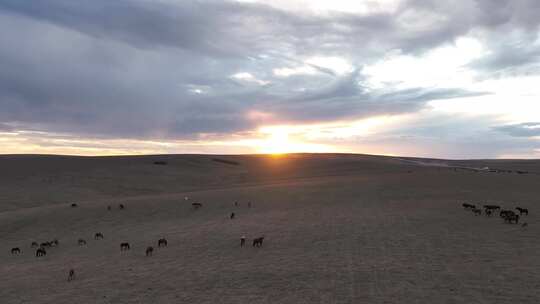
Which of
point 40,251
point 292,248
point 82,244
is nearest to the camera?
point 292,248

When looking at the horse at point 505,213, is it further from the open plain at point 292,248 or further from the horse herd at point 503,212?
the open plain at point 292,248

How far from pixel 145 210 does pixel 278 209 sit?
13037 millimetres

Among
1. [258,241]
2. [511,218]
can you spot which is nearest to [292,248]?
[258,241]

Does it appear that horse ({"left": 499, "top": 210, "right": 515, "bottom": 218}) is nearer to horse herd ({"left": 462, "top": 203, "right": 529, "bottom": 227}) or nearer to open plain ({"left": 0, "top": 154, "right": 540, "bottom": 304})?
horse herd ({"left": 462, "top": 203, "right": 529, "bottom": 227})

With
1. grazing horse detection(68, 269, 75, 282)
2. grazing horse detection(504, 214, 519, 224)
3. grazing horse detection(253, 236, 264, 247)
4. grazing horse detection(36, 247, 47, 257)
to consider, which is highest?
grazing horse detection(504, 214, 519, 224)

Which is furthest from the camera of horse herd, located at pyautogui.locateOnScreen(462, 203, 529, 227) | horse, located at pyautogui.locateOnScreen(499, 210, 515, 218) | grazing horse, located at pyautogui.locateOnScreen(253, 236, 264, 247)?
horse, located at pyautogui.locateOnScreen(499, 210, 515, 218)

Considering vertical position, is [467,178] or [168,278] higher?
[467,178]

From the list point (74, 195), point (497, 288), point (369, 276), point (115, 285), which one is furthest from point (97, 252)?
point (74, 195)

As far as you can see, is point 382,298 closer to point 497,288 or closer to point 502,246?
point 497,288

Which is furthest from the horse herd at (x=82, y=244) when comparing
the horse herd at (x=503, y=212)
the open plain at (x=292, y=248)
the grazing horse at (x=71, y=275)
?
the horse herd at (x=503, y=212)

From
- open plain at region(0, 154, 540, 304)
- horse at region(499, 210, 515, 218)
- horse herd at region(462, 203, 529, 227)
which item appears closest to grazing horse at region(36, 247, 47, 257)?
open plain at region(0, 154, 540, 304)

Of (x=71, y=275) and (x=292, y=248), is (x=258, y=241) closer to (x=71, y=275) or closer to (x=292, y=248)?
(x=292, y=248)

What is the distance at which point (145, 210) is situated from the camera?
4084 centimetres

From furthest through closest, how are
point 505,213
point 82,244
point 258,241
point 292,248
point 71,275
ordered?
point 82,244 → point 505,213 → point 258,241 → point 292,248 → point 71,275
